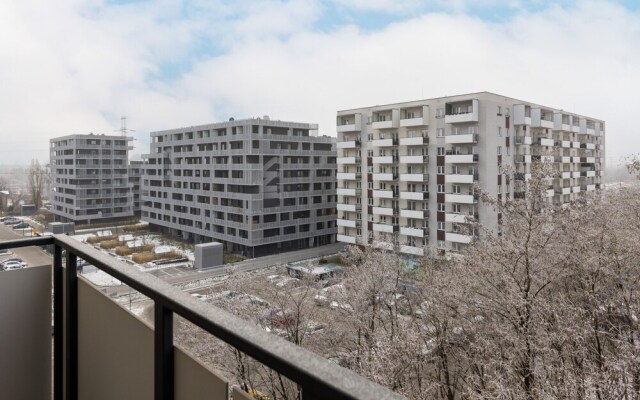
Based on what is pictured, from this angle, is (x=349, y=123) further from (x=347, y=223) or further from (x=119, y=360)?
(x=119, y=360)

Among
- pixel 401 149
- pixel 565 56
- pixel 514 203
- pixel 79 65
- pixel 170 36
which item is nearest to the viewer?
pixel 514 203

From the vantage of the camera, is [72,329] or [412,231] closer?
[72,329]

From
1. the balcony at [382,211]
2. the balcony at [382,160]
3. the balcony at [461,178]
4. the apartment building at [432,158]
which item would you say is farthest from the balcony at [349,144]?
the balcony at [461,178]

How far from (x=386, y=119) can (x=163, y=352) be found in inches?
540

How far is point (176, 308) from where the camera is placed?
58cm

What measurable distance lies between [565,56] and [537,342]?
8.81 metres

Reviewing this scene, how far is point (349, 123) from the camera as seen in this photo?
14.9m

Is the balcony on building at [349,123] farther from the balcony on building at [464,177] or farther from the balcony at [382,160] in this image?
the balcony on building at [464,177]

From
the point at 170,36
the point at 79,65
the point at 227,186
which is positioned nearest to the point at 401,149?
the point at 227,186

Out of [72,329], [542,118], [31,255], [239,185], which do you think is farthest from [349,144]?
[72,329]

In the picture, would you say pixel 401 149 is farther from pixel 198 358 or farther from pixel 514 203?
pixel 198 358

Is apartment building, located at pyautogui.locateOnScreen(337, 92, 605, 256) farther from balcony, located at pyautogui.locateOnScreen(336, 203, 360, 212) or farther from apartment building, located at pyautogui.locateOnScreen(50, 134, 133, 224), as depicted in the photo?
apartment building, located at pyautogui.locateOnScreen(50, 134, 133, 224)

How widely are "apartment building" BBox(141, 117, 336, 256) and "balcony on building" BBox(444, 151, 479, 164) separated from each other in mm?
5653

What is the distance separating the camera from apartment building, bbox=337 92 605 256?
11.9 m
